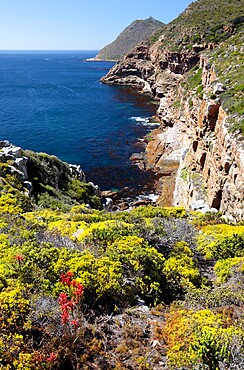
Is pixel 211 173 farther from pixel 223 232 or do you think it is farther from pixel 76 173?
pixel 223 232

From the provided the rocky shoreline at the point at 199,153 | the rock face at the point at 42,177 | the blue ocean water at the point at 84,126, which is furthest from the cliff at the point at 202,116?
the rock face at the point at 42,177

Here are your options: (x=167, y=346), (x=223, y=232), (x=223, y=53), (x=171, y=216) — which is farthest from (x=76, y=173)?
(x=223, y=53)

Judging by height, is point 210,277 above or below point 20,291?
below

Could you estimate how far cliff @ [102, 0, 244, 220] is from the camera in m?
22.2

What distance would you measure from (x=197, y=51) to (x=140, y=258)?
222ft

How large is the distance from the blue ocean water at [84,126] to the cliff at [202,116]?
4532mm

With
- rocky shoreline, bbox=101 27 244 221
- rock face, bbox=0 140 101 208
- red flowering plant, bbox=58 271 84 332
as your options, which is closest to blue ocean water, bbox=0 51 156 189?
rocky shoreline, bbox=101 27 244 221

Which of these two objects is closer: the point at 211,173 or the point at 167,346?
the point at 167,346

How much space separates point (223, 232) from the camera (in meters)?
12.0

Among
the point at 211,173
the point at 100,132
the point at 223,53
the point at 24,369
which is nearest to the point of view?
the point at 24,369

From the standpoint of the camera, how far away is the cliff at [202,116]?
875 inches

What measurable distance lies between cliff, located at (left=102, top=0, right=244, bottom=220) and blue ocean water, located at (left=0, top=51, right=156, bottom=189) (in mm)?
4532

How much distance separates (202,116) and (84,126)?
110 feet

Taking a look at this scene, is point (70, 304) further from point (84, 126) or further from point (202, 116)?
point (84, 126)
